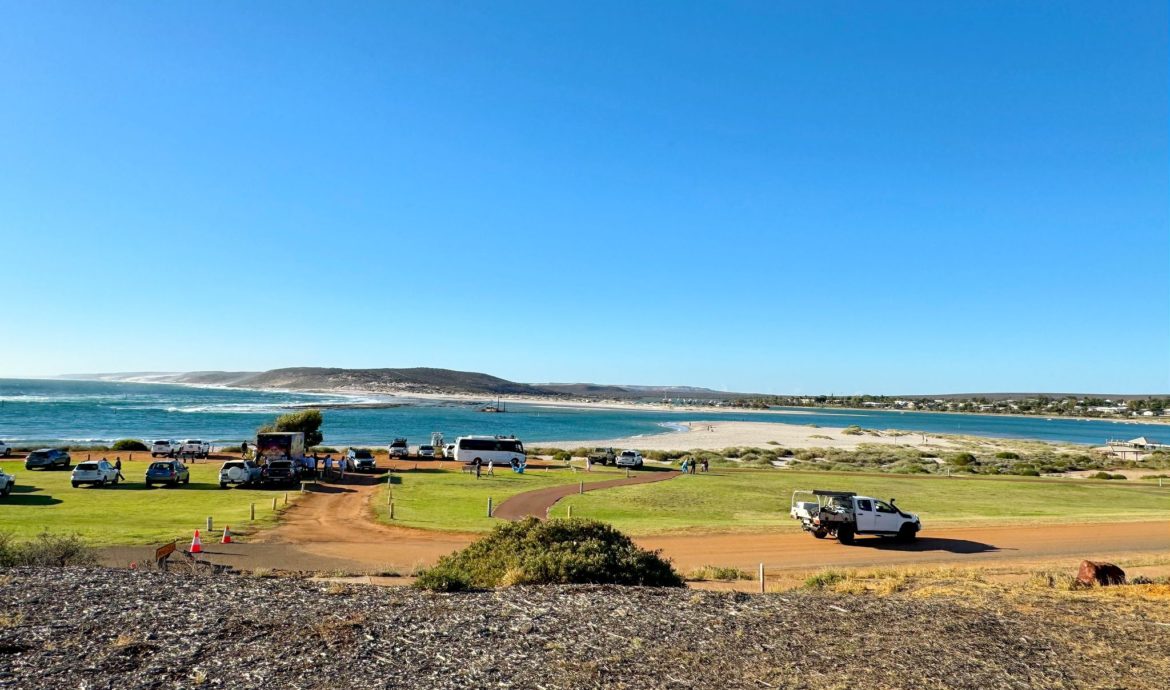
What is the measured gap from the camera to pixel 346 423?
124 m

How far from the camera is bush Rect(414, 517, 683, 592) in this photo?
1384cm

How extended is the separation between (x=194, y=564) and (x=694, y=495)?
26419 mm

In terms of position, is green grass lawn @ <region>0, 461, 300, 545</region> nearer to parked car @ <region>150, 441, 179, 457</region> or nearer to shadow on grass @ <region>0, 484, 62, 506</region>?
shadow on grass @ <region>0, 484, 62, 506</region>

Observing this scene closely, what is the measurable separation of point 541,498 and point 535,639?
27.0 m

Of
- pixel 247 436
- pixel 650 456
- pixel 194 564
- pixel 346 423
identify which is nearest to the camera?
pixel 194 564

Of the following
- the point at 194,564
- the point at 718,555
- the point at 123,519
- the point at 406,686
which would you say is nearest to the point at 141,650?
the point at 406,686

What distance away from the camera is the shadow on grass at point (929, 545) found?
80.4ft

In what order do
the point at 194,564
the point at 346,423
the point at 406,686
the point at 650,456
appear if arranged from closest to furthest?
the point at 406,686 < the point at 194,564 < the point at 650,456 < the point at 346,423

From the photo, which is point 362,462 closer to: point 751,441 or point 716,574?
point 716,574

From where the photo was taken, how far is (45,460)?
4784 centimetres

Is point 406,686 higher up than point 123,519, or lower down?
higher up

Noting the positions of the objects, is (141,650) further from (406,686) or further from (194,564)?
(194,564)

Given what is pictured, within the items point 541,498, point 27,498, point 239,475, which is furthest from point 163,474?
point 541,498

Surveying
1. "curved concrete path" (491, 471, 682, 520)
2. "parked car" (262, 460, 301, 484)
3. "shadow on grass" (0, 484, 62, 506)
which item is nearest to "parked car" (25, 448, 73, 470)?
"shadow on grass" (0, 484, 62, 506)
